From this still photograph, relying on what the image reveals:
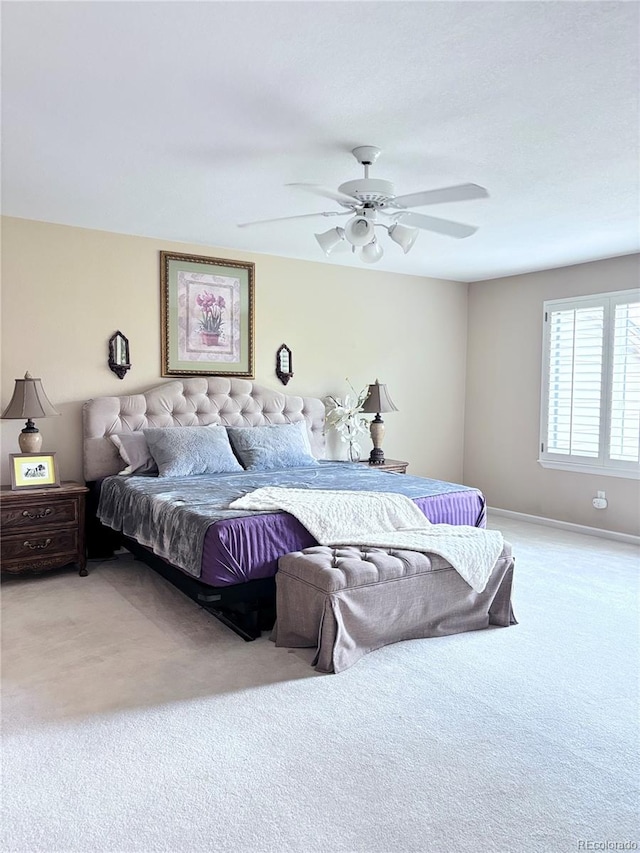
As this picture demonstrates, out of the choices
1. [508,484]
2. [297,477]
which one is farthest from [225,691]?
[508,484]

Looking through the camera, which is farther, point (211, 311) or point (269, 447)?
point (211, 311)

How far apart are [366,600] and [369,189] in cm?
203

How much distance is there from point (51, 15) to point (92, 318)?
9.97 ft

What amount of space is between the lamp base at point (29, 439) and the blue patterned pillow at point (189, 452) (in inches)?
30.3

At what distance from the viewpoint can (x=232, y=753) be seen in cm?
232

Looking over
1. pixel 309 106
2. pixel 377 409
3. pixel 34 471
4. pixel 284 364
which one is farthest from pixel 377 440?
pixel 309 106

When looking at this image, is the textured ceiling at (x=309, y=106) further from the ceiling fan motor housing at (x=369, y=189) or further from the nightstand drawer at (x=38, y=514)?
the nightstand drawer at (x=38, y=514)

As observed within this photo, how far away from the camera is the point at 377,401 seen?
604 centimetres

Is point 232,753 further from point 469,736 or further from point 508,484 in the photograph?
point 508,484

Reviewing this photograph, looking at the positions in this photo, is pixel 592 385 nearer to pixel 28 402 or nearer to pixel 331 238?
pixel 331 238

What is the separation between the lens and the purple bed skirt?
3182 mm

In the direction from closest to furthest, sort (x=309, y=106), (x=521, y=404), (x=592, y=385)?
(x=309, y=106) → (x=592, y=385) → (x=521, y=404)

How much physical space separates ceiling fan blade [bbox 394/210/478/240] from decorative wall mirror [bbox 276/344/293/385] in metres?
2.61

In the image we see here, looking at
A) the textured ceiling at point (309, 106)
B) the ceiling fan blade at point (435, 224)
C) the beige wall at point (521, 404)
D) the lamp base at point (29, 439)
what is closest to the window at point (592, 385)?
the beige wall at point (521, 404)
